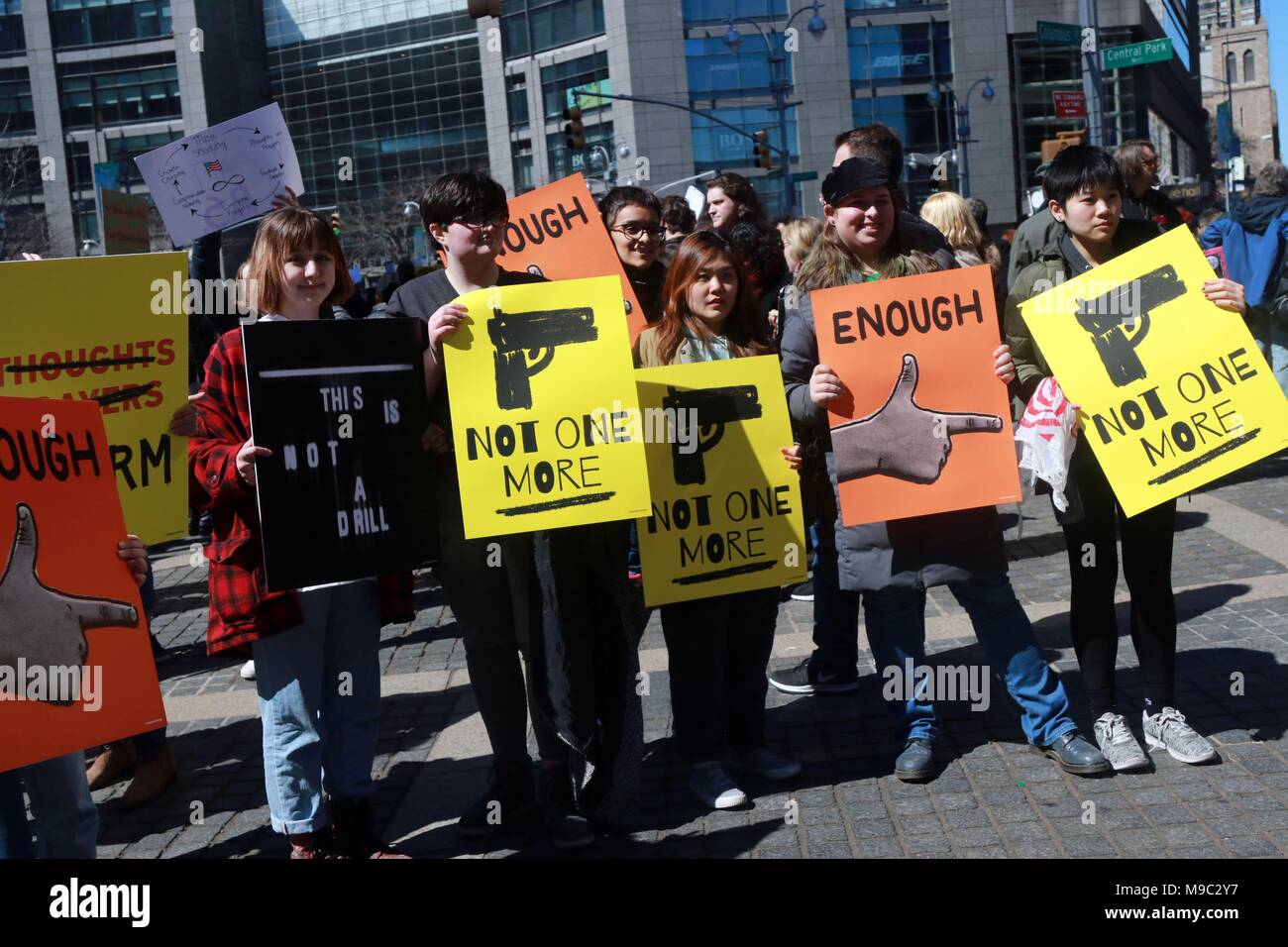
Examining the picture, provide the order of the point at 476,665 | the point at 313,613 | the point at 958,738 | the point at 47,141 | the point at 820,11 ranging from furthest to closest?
the point at 47,141
the point at 820,11
the point at 958,738
the point at 476,665
the point at 313,613

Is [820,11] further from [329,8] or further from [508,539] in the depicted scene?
[508,539]

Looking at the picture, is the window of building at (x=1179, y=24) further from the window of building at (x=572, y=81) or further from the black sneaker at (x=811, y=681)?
the black sneaker at (x=811, y=681)

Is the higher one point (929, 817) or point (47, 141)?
point (47, 141)

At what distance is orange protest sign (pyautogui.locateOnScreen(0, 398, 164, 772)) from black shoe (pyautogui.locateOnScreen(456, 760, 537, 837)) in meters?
1.29

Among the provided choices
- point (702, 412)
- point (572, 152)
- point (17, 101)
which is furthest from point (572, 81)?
point (702, 412)

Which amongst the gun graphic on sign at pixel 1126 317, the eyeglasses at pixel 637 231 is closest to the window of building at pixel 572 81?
the eyeglasses at pixel 637 231

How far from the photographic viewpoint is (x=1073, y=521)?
4504 mm

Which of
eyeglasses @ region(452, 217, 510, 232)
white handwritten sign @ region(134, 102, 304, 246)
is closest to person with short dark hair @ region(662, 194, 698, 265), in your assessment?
white handwritten sign @ region(134, 102, 304, 246)

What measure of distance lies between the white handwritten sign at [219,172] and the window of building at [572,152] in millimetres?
53708

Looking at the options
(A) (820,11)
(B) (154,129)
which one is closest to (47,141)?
(B) (154,129)

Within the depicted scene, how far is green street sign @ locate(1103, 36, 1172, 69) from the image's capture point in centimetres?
1708

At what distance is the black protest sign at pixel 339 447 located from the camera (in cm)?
381

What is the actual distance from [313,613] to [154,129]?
3121 inches

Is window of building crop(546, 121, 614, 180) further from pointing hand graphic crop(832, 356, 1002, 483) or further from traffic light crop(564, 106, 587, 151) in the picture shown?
pointing hand graphic crop(832, 356, 1002, 483)
